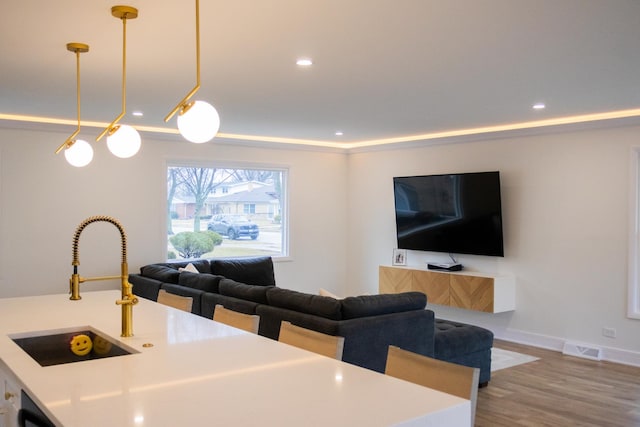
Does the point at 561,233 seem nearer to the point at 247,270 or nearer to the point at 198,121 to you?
the point at 247,270

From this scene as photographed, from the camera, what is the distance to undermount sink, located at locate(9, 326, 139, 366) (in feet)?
8.98

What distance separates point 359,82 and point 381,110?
1317 mm

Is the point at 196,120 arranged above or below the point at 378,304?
above

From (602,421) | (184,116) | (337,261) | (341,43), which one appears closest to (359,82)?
(341,43)

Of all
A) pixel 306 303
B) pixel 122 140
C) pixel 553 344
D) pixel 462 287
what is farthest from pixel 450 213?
pixel 122 140

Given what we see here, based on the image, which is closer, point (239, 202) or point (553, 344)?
point (553, 344)

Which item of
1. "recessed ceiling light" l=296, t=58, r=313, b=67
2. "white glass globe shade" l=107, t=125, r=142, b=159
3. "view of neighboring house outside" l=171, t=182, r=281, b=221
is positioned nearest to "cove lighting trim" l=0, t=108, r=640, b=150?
"view of neighboring house outside" l=171, t=182, r=281, b=221

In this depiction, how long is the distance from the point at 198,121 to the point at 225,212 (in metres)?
5.80

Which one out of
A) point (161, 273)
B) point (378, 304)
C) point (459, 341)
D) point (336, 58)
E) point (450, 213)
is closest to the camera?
point (336, 58)

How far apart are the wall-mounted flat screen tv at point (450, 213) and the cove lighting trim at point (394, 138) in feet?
1.78

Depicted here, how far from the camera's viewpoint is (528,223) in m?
6.88

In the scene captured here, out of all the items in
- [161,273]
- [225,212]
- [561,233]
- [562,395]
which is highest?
[225,212]

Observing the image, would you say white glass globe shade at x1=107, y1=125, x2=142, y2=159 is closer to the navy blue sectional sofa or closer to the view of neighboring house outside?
the navy blue sectional sofa

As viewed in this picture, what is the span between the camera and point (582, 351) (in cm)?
631
